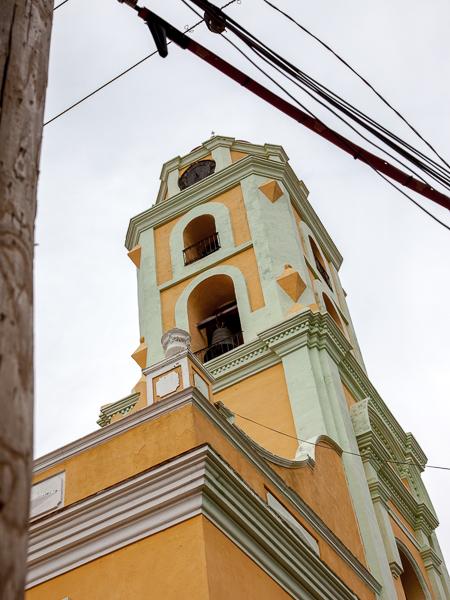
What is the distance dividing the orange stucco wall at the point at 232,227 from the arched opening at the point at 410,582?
6.73 meters

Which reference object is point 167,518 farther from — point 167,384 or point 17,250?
point 17,250

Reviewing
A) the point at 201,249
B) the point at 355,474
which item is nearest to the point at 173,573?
the point at 355,474

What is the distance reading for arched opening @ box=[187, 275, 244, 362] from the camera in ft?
49.6

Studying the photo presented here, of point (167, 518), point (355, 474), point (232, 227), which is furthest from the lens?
point (232, 227)

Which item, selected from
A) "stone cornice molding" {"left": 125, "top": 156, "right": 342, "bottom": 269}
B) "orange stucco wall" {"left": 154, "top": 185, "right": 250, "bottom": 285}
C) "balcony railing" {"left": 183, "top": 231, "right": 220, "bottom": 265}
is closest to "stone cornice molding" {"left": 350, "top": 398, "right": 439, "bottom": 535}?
"orange stucco wall" {"left": 154, "top": 185, "right": 250, "bottom": 285}

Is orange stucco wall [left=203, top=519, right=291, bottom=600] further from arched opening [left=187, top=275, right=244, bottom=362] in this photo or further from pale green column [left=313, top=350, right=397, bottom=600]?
arched opening [left=187, top=275, right=244, bottom=362]

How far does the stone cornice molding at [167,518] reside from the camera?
7043 mm

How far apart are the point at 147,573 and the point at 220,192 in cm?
1228

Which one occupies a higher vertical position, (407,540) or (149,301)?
(149,301)

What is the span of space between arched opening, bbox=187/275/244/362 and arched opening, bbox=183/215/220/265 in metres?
0.86

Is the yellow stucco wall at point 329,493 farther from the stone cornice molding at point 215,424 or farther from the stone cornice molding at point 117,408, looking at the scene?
the stone cornice molding at point 117,408

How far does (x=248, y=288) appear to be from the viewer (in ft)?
50.7

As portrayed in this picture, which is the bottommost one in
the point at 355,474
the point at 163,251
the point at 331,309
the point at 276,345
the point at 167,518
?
the point at 167,518

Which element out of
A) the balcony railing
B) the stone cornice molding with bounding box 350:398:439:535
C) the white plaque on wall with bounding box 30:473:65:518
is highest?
the balcony railing
